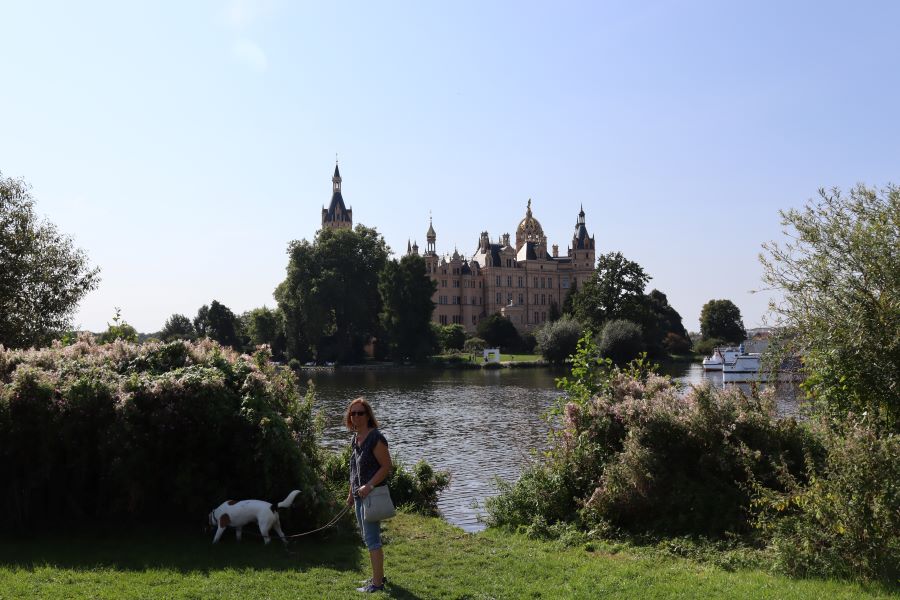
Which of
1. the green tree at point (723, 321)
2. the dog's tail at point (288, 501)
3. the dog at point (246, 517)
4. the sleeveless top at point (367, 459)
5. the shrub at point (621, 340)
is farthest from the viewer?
the green tree at point (723, 321)

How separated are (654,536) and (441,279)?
10729 centimetres

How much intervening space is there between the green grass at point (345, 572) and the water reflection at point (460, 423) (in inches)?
138

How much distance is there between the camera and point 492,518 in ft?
39.6

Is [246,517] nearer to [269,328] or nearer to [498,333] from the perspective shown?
[269,328]

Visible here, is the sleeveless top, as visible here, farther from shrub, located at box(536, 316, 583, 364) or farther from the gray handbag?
shrub, located at box(536, 316, 583, 364)

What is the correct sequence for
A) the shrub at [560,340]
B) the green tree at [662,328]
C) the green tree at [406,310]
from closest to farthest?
1. the shrub at [560,340]
2. the green tree at [662,328]
3. the green tree at [406,310]

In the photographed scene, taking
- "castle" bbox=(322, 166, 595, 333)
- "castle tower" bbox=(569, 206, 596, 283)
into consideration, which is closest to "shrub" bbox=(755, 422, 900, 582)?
"castle" bbox=(322, 166, 595, 333)

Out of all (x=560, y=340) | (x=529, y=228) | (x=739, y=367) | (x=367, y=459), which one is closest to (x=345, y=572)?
(x=367, y=459)

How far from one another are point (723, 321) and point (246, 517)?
101 meters

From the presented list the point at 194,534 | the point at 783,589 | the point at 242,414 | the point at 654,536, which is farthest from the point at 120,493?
the point at 783,589

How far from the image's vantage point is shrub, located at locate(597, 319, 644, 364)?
201ft

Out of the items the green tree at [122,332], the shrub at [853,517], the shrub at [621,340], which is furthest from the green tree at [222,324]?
the shrub at [853,517]

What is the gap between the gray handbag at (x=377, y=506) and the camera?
7.23 metres

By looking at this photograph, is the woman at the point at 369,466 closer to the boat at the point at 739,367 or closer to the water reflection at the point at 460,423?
the water reflection at the point at 460,423
